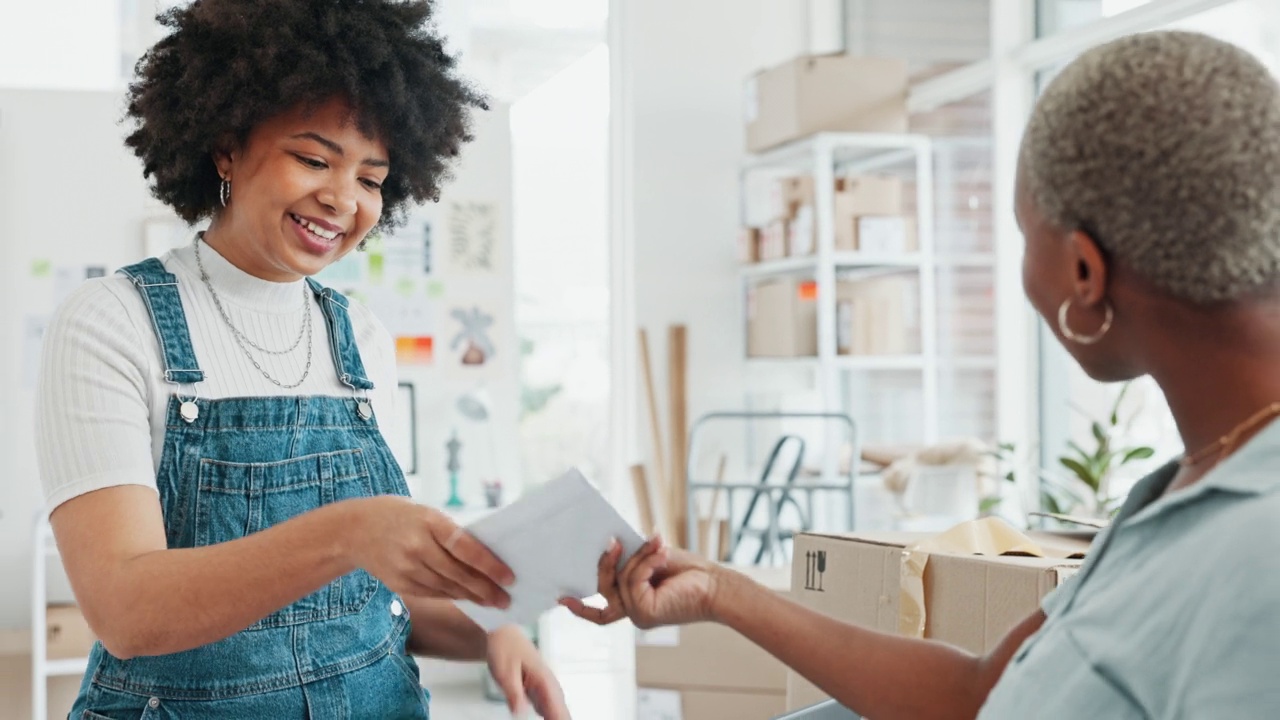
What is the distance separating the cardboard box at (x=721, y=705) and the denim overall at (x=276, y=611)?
92 cm

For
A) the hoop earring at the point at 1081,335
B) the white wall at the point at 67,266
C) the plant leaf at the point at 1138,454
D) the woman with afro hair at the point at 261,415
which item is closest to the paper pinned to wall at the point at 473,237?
the white wall at the point at 67,266

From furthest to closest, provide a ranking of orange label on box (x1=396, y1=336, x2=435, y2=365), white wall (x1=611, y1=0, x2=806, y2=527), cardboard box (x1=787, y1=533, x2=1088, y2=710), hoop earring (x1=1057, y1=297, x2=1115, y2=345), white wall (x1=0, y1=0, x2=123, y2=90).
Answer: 1. white wall (x1=611, y1=0, x2=806, y2=527)
2. white wall (x1=0, y1=0, x2=123, y2=90)
3. orange label on box (x1=396, y1=336, x2=435, y2=365)
4. cardboard box (x1=787, y1=533, x2=1088, y2=710)
5. hoop earring (x1=1057, y1=297, x2=1115, y2=345)

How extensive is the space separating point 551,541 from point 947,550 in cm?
57

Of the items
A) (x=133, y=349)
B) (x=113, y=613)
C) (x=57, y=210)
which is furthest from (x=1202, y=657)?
(x=57, y=210)

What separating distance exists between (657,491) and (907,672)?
4.36m

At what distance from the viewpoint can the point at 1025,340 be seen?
4.97 meters

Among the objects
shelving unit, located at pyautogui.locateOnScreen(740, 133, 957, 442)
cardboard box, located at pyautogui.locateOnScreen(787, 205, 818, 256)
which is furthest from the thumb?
cardboard box, located at pyautogui.locateOnScreen(787, 205, 818, 256)

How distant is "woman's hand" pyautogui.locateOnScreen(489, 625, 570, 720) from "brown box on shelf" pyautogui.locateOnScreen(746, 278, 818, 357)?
143 inches

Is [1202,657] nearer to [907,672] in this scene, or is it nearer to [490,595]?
[907,672]

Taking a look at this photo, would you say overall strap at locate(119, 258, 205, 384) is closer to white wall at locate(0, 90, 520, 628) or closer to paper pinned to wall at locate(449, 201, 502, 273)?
white wall at locate(0, 90, 520, 628)

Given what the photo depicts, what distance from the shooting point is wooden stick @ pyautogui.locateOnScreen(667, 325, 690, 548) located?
217 inches

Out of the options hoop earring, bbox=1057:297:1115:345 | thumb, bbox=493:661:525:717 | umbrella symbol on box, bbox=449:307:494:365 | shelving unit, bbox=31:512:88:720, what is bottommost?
shelving unit, bbox=31:512:88:720

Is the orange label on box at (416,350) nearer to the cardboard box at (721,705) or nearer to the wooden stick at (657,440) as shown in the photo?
the wooden stick at (657,440)

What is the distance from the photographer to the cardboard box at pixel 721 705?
7.54ft
